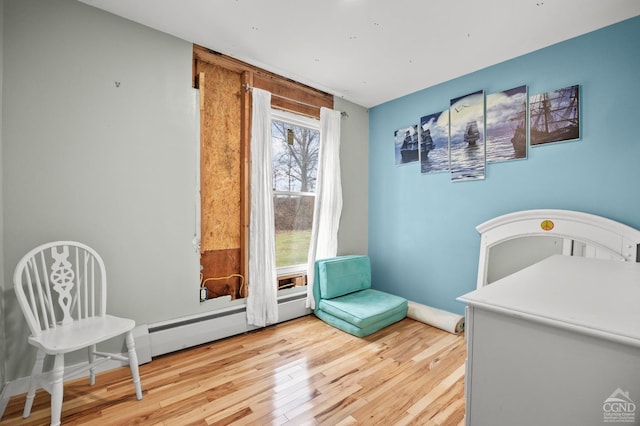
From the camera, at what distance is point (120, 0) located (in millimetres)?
1843

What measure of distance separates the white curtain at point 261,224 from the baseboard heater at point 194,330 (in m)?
0.12

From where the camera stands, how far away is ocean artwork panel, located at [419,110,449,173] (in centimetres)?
295

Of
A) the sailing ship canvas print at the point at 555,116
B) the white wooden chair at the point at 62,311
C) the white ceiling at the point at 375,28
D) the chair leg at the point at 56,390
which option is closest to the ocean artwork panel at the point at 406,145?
the white ceiling at the point at 375,28

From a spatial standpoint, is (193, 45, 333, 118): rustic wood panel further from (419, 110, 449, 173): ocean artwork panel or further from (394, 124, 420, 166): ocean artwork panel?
(419, 110, 449, 173): ocean artwork panel

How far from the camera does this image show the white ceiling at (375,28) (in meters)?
1.86

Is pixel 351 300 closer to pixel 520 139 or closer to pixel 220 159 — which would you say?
pixel 220 159

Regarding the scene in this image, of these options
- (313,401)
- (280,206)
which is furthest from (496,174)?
(313,401)

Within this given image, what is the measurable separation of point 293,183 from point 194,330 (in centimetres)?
177

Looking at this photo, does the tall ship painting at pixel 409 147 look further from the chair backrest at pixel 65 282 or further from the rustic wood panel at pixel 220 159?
the chair backrest at pixel 65 282

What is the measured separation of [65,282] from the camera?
1751 mm

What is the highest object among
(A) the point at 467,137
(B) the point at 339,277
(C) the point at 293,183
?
(A) the point at 467,137

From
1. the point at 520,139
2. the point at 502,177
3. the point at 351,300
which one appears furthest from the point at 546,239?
the point at 351,300

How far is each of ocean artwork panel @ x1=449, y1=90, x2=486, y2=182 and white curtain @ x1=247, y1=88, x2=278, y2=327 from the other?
1950 millimetres

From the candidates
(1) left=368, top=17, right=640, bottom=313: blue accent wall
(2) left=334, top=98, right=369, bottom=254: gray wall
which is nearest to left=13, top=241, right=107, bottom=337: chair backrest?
(2) left=334, top=98, right=369, bottom=254: gray wall
